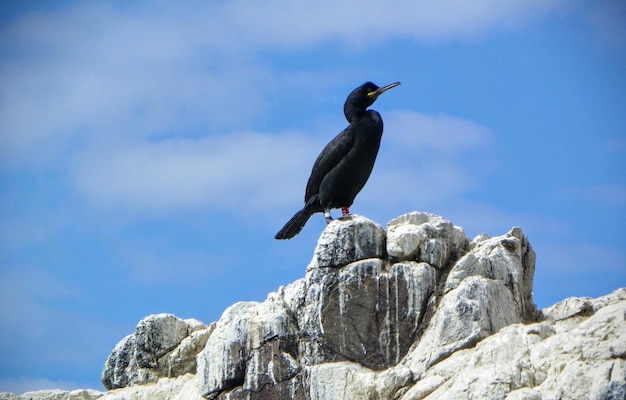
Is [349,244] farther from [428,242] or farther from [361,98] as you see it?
[361,98]

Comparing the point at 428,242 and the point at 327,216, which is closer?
the point at 428,242

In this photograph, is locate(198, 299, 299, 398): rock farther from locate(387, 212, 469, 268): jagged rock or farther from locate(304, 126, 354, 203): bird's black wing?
locate(304, 126, 354, 203): bird's black wing

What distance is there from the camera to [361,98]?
2645 centimetres

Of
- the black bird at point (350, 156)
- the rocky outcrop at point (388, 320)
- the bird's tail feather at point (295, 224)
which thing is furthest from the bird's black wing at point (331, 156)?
the rocky outcrop at point (388, 320)

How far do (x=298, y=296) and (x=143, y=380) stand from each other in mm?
4168

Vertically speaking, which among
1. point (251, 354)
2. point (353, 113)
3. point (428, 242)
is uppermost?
point (353, 113)

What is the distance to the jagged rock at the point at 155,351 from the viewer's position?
2616 centimetres

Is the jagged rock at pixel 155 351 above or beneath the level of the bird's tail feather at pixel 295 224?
beneath

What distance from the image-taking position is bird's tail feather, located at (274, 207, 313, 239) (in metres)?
27.1

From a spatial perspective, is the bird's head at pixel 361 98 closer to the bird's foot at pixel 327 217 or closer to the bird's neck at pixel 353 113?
the bird's neck at pixel 353 113

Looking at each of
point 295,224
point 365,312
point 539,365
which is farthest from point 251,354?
point 539,365

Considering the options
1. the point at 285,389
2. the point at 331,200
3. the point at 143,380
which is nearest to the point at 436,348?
the point at 285,389

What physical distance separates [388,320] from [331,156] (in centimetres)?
423

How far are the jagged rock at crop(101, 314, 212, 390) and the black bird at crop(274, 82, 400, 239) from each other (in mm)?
3484
